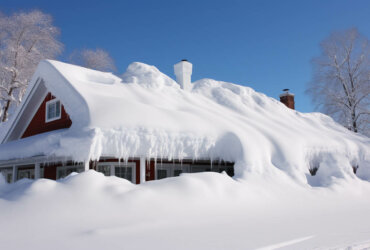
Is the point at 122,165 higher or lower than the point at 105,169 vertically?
higher

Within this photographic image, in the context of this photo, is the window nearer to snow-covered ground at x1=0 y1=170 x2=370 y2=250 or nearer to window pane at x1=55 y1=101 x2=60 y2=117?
window pane at x1=55 y1=101 x2=60 y2=117

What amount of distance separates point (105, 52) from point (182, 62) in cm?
2021

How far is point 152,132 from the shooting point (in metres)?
9.48

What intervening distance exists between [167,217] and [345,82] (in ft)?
76.1

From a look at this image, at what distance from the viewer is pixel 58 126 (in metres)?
12.4

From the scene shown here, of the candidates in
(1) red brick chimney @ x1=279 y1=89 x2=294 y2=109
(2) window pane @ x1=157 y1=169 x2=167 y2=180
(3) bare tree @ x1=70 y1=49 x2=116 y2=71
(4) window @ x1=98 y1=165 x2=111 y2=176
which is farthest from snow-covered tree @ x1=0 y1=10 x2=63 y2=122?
(1) red brick chimney @ x1=279 y1=89 x2=294 y2=109

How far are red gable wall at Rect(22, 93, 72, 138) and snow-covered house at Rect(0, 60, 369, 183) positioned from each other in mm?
39

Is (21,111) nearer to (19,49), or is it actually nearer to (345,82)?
(19,49)

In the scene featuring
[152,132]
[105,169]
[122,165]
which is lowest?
[105,169]

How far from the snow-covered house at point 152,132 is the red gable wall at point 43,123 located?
0.13 feet

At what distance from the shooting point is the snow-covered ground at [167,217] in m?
5.12

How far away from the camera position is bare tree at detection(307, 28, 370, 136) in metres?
24.8

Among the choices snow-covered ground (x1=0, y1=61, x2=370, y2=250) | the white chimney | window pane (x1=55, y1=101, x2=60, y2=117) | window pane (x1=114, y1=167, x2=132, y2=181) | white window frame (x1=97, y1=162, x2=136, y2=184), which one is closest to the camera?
snow-covered ground (x1=0, y1=61, x2=370, y2=250)

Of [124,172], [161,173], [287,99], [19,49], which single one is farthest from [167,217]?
[19,49]
